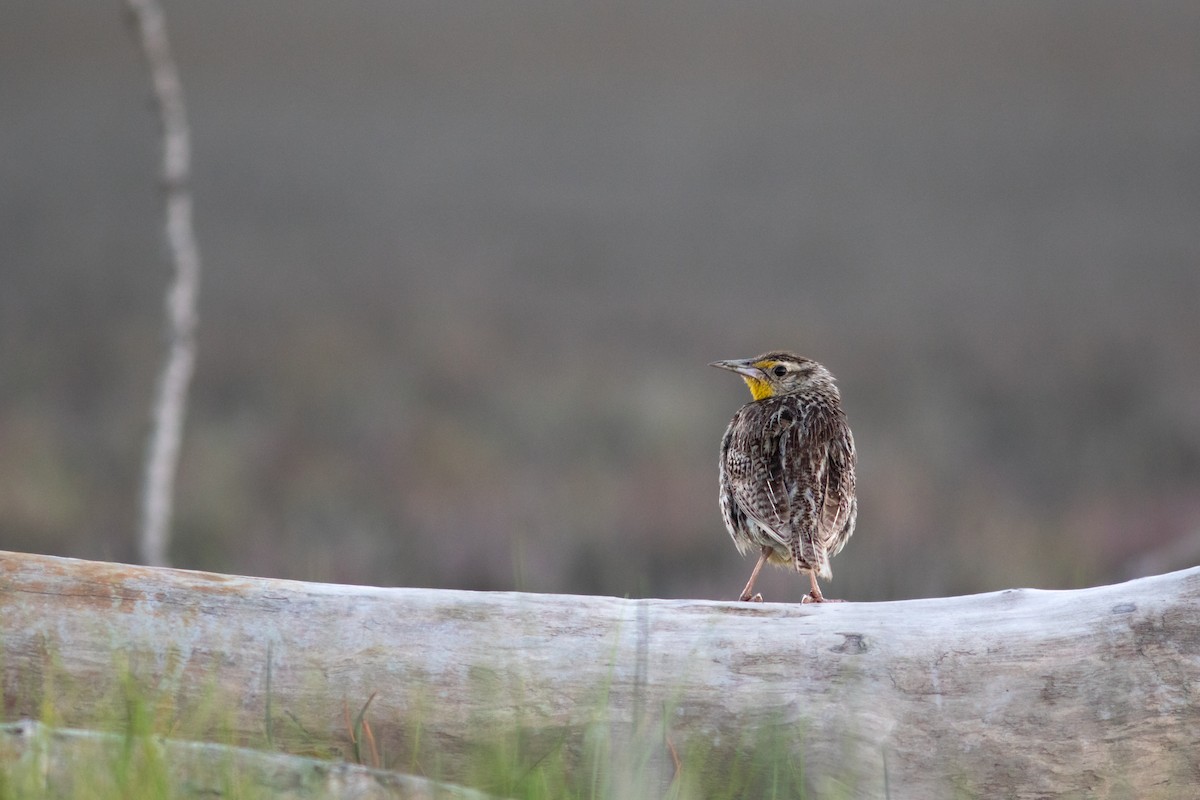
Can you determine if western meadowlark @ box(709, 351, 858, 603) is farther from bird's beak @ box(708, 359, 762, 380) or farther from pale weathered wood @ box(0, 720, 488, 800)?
pale weathered wood @ box(0, 720, 488, 800)

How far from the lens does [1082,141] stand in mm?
31141

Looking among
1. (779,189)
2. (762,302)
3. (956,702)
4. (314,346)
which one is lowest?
(956,702)

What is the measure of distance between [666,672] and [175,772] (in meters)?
1.33

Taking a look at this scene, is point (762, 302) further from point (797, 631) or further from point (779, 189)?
point (797, 631)

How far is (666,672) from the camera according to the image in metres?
3.57

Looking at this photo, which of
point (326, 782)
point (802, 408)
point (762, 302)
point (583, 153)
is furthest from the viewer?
point (583, 153)

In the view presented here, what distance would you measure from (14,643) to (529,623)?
1456 millimetres

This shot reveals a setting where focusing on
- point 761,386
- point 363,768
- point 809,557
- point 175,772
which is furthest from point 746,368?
point 175,772

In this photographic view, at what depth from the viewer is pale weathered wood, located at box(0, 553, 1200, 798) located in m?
3.46

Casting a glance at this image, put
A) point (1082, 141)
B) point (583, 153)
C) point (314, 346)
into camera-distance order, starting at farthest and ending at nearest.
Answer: point (583, 153) < point (1082, 141) < point (314, 346)

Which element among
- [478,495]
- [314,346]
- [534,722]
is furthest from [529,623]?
[314,346]

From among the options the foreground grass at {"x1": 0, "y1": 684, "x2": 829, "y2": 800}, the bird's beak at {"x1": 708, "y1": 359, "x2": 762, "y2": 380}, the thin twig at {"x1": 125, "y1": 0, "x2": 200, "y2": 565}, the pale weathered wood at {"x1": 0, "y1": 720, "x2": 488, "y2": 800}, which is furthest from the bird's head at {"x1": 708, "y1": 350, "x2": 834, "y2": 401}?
the thin twig at {"x1": 125, "y1": 0, "x2": 200, "y2": 565}

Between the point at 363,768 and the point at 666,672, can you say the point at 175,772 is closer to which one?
the point at 363,768

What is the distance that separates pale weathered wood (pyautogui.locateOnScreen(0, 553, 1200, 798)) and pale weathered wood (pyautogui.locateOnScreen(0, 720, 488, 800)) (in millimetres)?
300
